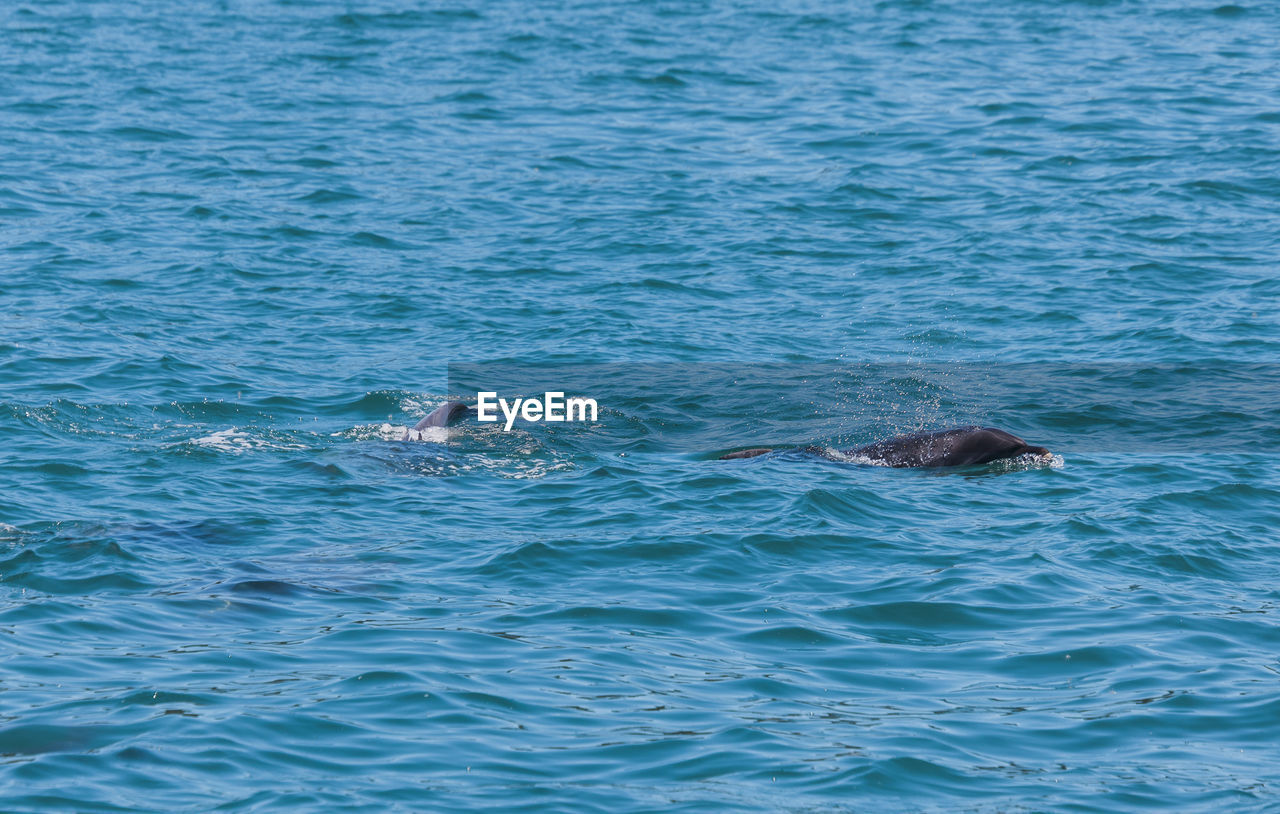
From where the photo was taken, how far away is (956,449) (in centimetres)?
1445

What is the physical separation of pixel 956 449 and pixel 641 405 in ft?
14.2

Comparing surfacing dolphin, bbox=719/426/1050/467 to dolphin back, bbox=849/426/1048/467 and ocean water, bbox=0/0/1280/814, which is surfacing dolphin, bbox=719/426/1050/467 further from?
ocean water, bbox=0/0/1280/814

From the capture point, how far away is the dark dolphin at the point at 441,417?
50.4 ft

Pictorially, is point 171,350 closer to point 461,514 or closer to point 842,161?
point 461,514

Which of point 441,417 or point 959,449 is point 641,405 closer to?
point 441,417

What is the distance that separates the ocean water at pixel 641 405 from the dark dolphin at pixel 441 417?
0.24 metres

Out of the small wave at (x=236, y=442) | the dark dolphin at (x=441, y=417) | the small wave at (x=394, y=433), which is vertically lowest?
the small wave at (x=394, y=433)

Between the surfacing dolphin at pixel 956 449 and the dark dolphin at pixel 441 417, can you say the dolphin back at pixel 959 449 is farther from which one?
the dark dolphin at pixel 441 417

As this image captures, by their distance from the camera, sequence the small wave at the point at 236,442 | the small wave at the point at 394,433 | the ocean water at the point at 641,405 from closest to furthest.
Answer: the ocean water at the point at 641,405 → the small wave at the point at 236,442 → the small wave at the point at 394,433

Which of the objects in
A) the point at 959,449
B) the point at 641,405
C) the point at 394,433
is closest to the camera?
the point at 959,449

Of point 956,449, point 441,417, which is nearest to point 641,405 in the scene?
point 441,417

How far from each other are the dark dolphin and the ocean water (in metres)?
0.24

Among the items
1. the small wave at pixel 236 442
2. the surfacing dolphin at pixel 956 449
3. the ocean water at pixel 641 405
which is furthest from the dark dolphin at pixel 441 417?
the surfacing dolphin at pixel 956 449

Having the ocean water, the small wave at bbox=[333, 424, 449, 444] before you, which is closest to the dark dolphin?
the small wave at bbox=[333, 424, 449, 444]
